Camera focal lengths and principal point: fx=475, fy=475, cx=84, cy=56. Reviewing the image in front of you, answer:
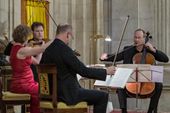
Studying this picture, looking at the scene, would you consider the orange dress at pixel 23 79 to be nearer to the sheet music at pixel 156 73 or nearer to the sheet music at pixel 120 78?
the sheet music at pixel 120 78

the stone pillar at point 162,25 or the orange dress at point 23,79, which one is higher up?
the stone pillar at point 162,25

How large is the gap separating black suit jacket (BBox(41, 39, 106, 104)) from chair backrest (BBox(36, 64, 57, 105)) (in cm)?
9

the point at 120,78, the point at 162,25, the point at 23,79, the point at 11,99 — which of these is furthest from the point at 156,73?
the point at 162,25

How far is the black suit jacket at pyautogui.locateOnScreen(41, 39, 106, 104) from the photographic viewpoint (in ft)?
16.7

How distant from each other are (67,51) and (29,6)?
12.2 ft

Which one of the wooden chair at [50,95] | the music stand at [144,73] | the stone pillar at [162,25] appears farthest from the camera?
the stone pillar at [162,25]

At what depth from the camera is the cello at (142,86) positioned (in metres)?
6.83

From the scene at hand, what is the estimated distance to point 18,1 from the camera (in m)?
8.32

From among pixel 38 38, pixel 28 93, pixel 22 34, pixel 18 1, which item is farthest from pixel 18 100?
pixel 18 1

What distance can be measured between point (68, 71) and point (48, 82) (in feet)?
0.81

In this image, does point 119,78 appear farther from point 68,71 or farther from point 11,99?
point 11,99

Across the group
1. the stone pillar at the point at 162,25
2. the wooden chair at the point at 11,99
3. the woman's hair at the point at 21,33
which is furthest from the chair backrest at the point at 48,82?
the stone pillar at the point at 162,25

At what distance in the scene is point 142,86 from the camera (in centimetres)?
686

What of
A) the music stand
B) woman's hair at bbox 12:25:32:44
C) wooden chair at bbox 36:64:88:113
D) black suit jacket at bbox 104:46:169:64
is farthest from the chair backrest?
black suit jacket at bbox 104:46:169:64
